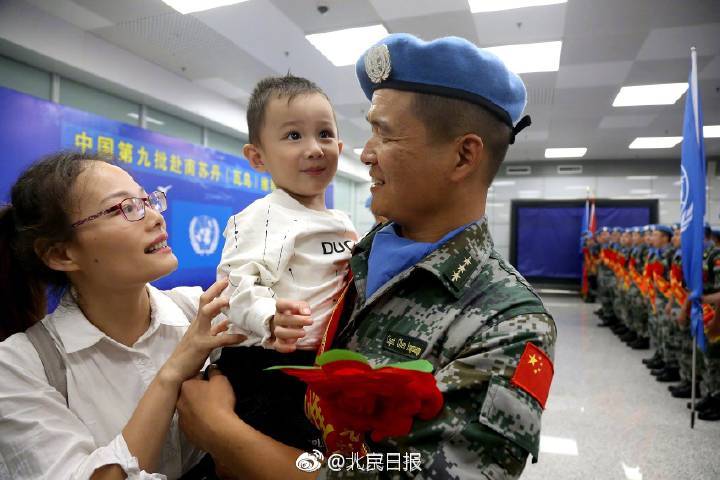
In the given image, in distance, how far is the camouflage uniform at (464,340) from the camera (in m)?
0.74

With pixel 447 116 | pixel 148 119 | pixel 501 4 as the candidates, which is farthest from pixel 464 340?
pixel 148 119

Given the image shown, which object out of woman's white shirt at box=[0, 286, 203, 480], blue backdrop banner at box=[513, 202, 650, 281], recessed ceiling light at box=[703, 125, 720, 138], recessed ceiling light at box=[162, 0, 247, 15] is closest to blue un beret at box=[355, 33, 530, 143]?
woman's white shirt at box=[0, 286, 203, 480]

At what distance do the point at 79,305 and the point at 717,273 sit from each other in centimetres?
484

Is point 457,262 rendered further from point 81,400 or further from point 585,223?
point 585,223

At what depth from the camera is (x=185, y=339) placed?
111 cm

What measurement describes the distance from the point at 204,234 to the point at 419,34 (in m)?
2.94

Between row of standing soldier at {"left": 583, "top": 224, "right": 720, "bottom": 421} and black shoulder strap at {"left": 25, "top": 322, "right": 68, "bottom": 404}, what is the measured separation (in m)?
4.00

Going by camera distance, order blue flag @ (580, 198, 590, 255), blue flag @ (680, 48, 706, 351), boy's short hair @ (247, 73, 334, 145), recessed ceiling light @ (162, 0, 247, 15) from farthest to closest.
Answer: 1. blue flag @ (580, 198, 590, 255)
2. recessed ceiling light @ (162, 0, 247, 15)
3. blue flag @ (680, 48, 706, 351)
4. boy's short hair @ (247, 73, 334, 145)

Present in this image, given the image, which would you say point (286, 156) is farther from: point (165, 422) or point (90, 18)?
point (90, 18)

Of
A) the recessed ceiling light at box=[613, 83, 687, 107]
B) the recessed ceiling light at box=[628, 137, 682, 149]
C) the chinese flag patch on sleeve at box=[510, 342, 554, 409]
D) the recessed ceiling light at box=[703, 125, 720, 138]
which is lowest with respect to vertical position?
the chinese flag patch on sleeve at box=[510, 342, 554, 409]

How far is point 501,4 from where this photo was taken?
4.14m

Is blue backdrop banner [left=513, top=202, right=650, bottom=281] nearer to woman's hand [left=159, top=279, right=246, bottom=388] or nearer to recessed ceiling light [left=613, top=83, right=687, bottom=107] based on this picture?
recessed ceiling light [left=613, top=83, right=687, bottom=107]

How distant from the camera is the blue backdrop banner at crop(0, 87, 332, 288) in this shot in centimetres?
290

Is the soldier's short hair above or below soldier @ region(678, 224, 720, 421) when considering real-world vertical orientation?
above
